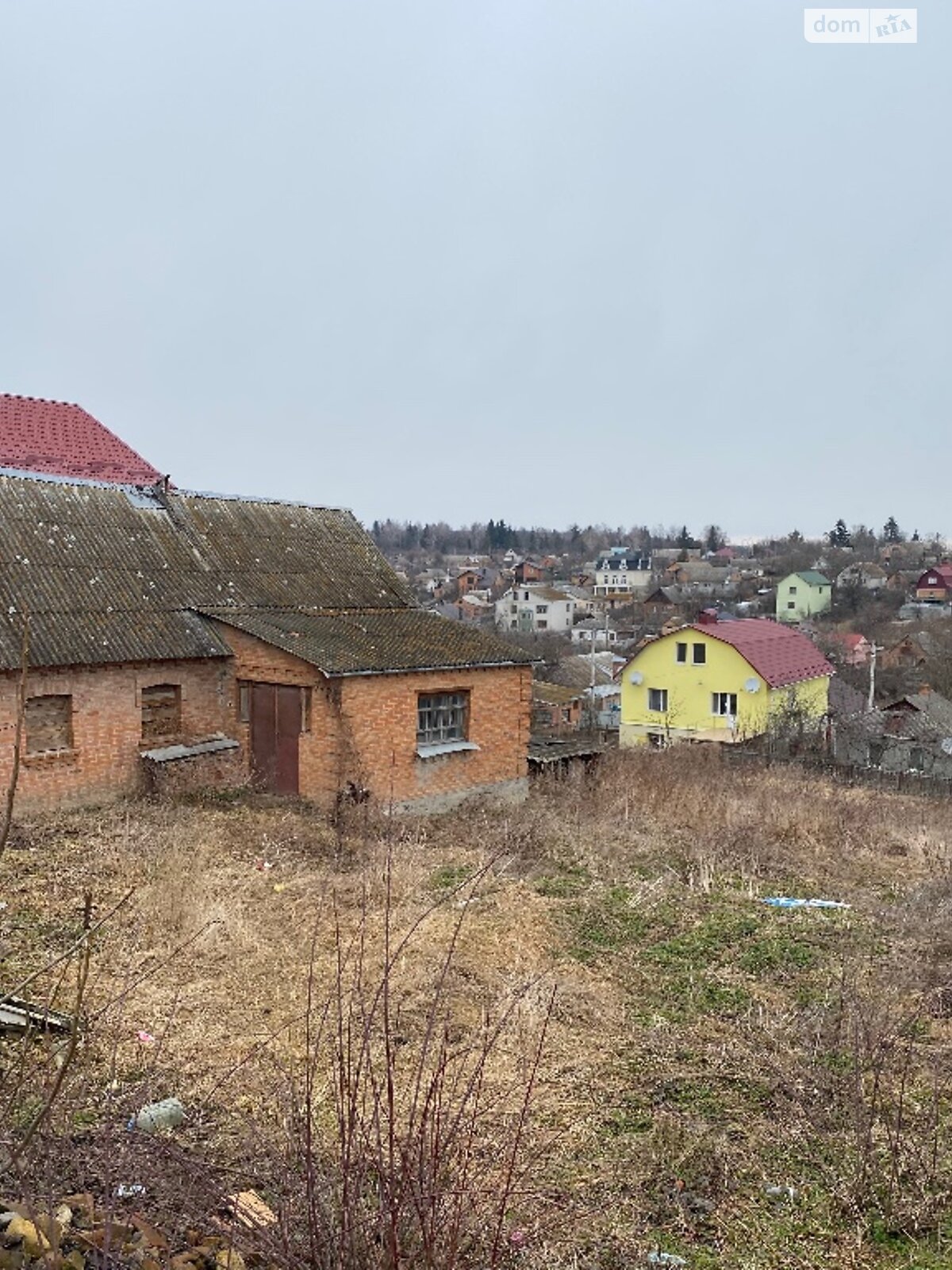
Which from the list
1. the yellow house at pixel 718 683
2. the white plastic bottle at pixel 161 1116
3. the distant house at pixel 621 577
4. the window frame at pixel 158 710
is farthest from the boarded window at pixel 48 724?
the distant house at pixel 621 577

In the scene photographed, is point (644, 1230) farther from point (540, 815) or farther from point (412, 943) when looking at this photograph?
point (540, 815)

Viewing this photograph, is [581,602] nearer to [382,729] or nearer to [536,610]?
[536,610]

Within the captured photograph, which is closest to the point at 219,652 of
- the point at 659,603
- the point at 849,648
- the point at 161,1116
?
the point at 161,1116

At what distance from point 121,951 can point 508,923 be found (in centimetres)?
349

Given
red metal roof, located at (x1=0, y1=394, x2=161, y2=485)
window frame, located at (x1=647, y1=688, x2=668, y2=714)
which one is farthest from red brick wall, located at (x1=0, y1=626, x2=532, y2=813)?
window frame, located at (x1=647, y1=688, x2=668, y2=714)

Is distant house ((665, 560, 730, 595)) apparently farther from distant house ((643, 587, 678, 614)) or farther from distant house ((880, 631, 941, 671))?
distant house ((880, 631, 941, 671))

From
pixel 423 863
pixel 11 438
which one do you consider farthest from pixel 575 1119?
pixel 11 438

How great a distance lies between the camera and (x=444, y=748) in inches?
669

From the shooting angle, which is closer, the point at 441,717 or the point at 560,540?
the point at 441,717

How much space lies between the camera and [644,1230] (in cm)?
489

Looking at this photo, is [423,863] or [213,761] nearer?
[423,863]

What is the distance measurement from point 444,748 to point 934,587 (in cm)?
9237

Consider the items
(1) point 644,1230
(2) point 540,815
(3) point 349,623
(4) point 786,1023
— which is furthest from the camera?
(3) point 349,623

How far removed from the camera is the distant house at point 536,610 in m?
93.1
